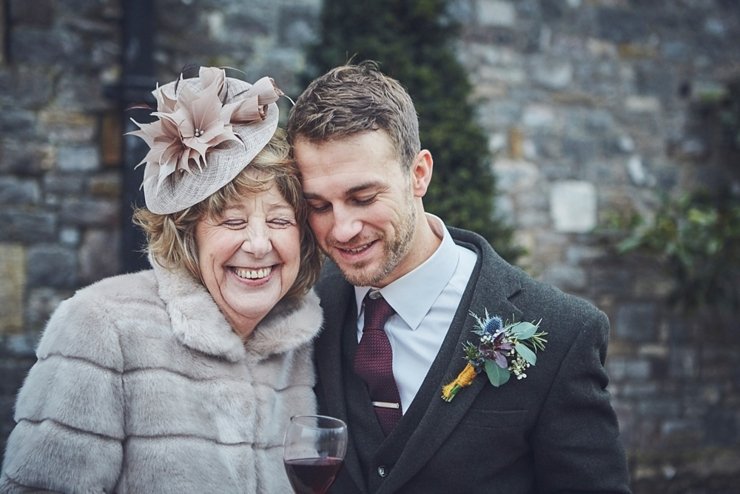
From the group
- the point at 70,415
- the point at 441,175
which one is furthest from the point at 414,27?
the point at 70,415

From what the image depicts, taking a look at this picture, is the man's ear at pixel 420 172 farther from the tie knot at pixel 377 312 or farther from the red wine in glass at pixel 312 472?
the red wine in glass at pixel 312 472

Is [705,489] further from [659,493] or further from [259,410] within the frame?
[259,410]

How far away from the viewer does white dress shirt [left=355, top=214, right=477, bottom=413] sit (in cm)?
250

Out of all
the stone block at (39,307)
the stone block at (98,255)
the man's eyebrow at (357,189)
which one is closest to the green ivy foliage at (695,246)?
the stone block at (98,255)

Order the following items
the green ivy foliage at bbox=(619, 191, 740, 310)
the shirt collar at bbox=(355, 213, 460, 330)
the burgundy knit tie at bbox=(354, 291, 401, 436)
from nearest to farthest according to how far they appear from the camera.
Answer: the burgundy knit tie at bbox=(354, 291, 401, 436), the shirt collar at bbox=(355, 213, 460, 330), the green ivy foliage at bbox=(619, 191, 740, 310)

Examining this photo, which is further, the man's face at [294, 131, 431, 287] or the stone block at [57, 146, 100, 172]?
the stone block at [57, 146, 100, 172]

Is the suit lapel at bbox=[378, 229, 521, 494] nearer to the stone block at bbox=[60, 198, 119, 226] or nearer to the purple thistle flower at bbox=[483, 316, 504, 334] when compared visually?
the purple thistle flower at bbox=[483, 316, 504, 334]

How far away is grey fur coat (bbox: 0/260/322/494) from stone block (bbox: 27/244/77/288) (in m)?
2.63

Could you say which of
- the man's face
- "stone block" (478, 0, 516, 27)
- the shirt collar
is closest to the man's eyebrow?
the man's face

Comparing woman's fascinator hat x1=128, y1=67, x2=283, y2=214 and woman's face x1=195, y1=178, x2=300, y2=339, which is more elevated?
woman's fascinator hat x1=128, y1=67, x2=283, y2=214

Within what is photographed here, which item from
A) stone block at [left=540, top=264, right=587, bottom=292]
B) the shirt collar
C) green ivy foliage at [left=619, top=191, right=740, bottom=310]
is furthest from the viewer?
stone block at [left=540, top=264, right=587, bottom=292]

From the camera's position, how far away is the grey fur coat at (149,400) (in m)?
2.10

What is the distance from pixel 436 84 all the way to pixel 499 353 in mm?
2658

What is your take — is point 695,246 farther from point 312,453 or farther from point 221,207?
point 312,453
